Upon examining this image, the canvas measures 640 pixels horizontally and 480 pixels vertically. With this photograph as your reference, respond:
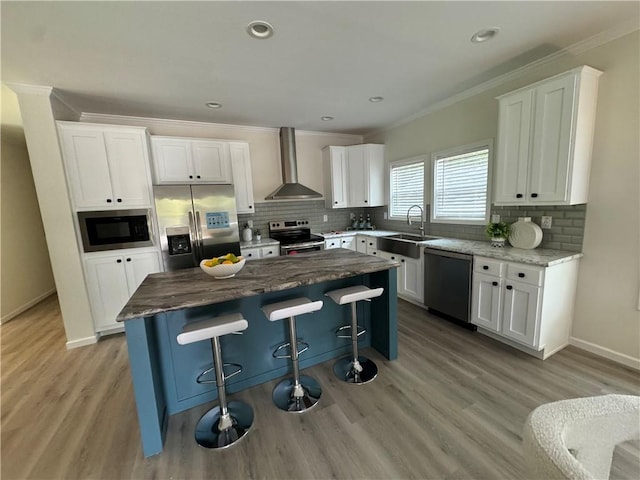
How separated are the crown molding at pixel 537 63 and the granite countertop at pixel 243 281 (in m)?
2.38

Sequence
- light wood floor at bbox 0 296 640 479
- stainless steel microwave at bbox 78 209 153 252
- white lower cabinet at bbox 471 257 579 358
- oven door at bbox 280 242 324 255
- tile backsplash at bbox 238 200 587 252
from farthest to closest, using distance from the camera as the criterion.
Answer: oven door at bbox 280 242 324 255 < stainless steel microwave at bbox 78 209 153 252 < tile backsplash at bbox 238 200 587 252 < white lower cabinet at bbox 471 257 579 358 < light wood floor at bbox 0 296 640 479

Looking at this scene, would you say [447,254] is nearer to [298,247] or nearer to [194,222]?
[298,247]

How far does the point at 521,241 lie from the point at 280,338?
2.56 meters

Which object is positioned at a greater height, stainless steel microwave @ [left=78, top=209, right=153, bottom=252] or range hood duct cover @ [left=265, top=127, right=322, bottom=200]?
range hood duct cover @ [left=265, top=127, right=322, bottom=200]

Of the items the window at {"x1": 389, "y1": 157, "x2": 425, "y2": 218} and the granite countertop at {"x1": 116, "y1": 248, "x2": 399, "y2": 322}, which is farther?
the window at {"x1": 389, "y1": 157, "x2": 425, "y2": 218}

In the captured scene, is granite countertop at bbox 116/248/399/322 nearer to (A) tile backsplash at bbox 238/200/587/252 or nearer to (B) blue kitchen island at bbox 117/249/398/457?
(B) blue kitchen island at bbox 117/249/398/457

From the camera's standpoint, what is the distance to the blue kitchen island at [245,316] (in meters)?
1.58

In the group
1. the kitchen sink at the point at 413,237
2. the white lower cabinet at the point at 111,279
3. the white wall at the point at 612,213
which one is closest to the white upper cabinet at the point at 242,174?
the white lower cabinet at the point at 111,279

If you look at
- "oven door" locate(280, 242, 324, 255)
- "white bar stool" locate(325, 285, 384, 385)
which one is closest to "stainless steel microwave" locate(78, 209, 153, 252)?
"oven door" locate(280, 242, 324, 255)

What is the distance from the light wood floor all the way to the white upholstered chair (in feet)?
3.10

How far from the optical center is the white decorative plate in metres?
2.59

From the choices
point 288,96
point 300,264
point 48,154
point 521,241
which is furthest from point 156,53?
point 521,241

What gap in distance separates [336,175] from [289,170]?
0.82m

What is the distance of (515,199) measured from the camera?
2.58m
